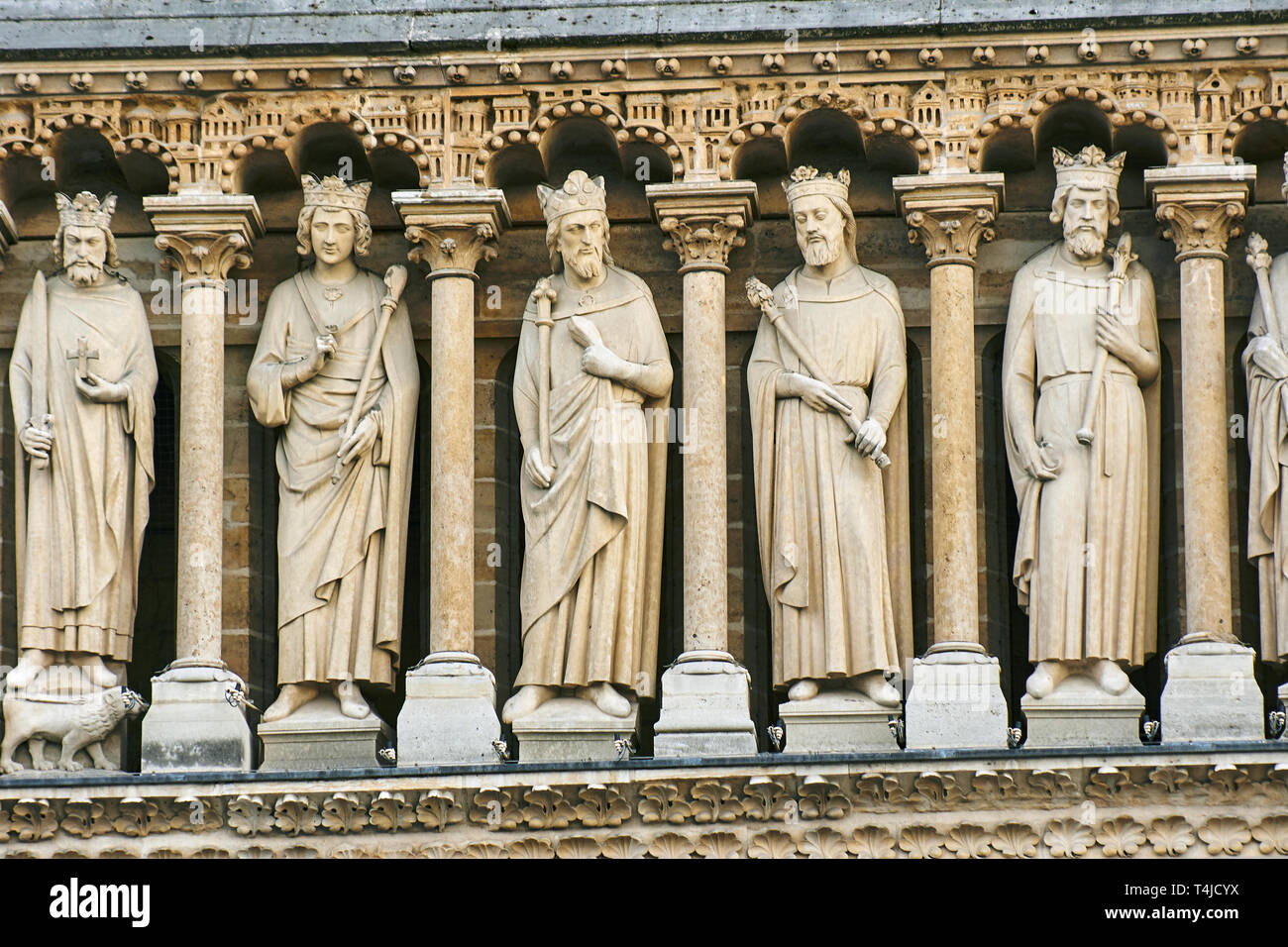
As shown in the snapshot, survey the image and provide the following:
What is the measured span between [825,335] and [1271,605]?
314 centimetres

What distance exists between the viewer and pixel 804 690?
2527cm

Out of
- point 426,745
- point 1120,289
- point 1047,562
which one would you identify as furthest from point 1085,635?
point 426,745

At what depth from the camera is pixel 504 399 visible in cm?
2675

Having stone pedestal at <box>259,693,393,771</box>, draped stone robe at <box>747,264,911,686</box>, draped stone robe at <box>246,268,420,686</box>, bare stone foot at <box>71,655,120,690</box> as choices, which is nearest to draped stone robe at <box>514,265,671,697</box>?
draped stone robe at <box>747,264,911,686</box>

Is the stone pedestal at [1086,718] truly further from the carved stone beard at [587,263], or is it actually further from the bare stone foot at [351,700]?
the bare stone foot at [351,700]

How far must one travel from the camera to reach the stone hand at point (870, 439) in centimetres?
2534

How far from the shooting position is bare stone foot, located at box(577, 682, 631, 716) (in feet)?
83.1

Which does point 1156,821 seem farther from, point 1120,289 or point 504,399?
point 504,399

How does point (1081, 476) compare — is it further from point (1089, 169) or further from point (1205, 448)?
point (1089, 169)

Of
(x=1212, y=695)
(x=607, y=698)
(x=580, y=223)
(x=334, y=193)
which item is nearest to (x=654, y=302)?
(x=580, y=223)

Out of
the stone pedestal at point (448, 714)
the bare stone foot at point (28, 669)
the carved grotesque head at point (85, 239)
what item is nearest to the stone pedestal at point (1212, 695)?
→ the stone pedestal at point (448, 714)

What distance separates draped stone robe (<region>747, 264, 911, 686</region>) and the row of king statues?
0.06 feet

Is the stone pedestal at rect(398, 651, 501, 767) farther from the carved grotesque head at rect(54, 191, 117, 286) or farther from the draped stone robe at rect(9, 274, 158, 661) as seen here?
the carved grotesque head at rect(54, 191, 117, 286)

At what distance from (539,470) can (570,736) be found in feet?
5.33
